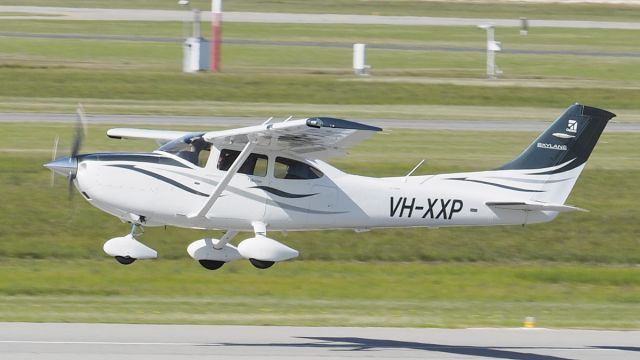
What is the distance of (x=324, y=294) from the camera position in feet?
86.3

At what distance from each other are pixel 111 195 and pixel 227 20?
2397 inches

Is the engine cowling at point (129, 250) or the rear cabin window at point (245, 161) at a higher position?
the rear cabin window at point (245, 161)

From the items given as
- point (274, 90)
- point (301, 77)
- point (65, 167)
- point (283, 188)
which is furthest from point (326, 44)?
point (65, 167)

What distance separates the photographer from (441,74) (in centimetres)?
5434

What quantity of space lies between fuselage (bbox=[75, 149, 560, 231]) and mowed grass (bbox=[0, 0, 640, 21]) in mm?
→ 66696

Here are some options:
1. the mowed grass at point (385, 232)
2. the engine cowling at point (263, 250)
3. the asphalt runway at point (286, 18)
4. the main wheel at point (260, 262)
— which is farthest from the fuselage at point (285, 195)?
the asphalt runway at point (286, 18)

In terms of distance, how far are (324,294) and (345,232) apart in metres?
4.67

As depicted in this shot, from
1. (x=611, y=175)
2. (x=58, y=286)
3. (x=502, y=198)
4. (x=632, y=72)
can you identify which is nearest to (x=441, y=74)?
(x=632, y=72)

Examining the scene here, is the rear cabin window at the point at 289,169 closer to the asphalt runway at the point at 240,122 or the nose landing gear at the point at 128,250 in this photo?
the nose landing gear at the point at 128,250

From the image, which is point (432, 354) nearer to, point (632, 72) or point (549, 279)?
point (549, 279)

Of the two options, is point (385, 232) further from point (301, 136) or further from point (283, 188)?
point (301, 136)

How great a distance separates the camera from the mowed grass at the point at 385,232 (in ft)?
97.9

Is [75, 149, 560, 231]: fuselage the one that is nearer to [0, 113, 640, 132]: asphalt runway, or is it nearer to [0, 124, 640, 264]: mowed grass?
[0, 124, 640, 264]: mowed grass

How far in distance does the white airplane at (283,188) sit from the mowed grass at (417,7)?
66.1 m
